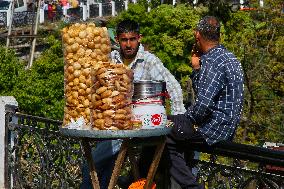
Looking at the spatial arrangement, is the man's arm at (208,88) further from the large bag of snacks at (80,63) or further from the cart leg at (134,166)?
the large bag of snacks at (80,63)

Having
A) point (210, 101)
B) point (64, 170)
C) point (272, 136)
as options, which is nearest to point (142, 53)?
point (210, 101)

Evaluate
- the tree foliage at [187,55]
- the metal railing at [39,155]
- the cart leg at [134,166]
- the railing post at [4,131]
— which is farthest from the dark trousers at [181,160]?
the tree foliage at [187,55]

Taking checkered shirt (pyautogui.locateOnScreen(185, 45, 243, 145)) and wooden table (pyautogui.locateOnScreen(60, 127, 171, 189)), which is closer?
wooden table (pyautogui.locateOnScreen(60, 127, 171, 189))

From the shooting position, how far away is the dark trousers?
12.9 ft

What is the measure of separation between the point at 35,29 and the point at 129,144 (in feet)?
92.9

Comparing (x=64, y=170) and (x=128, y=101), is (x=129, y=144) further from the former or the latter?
(x=64, y=170)

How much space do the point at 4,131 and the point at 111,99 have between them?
326 centimetres

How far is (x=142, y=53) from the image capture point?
432 cm

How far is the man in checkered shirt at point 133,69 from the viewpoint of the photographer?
4.09 m

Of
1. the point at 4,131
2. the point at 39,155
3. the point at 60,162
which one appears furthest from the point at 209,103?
the point at 4,131

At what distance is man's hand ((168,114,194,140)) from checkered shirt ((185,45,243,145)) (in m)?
0.05

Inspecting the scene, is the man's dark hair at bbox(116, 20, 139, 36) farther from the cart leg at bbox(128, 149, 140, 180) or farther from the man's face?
the cart leg at bbox(128, 149, 140, 180)

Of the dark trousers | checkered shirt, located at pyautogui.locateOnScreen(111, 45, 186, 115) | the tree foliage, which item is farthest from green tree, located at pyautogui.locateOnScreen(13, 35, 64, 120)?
the dark trousers

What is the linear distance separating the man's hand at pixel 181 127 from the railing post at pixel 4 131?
297 centimetres
